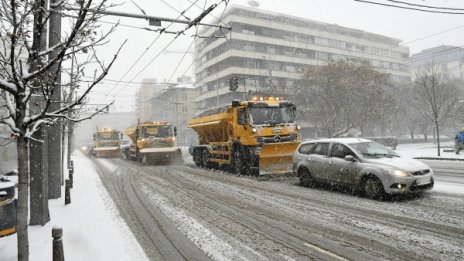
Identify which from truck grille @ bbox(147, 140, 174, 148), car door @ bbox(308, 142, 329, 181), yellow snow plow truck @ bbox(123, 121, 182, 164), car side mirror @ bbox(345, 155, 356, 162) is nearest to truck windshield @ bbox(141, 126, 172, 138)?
yellow snow plow truck @ bbox(123, 121, 182, 164)

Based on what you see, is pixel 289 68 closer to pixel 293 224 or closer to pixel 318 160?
pixel 318 160

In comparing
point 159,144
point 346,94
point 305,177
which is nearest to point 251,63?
point 346,94

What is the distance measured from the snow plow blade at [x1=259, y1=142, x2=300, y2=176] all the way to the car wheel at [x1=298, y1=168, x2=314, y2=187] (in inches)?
107

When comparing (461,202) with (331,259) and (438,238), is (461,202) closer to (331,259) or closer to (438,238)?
(438,238)

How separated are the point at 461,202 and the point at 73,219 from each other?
352 inches

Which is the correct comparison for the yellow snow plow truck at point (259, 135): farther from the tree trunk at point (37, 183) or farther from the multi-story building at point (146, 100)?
the multi-story building at point (146, 100)

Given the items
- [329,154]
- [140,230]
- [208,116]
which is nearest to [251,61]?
[208,116]

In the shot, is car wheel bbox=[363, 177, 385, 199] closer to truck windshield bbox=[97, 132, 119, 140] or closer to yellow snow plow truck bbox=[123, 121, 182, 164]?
yellow snow plow truck bbox=[123, 121, 182, 164]

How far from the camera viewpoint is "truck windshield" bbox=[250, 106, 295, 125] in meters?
15.2

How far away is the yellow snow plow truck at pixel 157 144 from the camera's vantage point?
23.3 m

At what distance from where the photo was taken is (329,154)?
11.0m

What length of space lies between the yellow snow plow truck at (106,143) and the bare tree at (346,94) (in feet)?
68.2

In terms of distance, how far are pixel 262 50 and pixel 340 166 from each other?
6208 centimetres

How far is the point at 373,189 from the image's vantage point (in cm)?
938
